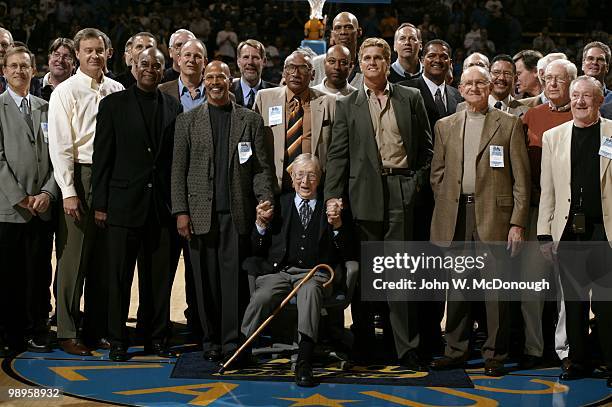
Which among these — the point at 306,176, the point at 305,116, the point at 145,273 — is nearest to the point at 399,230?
the point at 306,176

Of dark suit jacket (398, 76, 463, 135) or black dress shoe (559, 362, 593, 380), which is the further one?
dark suit jacket (398, 76, 463, 135)

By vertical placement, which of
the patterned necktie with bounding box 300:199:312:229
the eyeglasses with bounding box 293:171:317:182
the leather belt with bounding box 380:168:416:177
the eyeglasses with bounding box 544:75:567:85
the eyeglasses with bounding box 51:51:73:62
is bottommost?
the patterned necktie with bounding box 300:199:312:229

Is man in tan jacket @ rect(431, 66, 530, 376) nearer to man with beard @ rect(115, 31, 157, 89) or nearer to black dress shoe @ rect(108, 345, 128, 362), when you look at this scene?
black dress shoe @ rect(108, 345, 128, 362)

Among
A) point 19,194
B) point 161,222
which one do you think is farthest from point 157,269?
point 19,194

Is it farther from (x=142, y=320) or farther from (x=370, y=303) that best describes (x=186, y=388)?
(x=370, y=303)

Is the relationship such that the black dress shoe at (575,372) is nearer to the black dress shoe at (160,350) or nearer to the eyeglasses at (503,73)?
the eyeglasses at (503,73)

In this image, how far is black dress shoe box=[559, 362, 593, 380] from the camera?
5348 mm

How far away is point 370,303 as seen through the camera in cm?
574

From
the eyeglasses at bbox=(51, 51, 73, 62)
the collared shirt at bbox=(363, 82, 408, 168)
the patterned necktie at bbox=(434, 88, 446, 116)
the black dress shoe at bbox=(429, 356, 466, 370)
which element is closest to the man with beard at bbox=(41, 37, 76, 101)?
the eyeglasses at bbox=(51, 51, 73, 62)

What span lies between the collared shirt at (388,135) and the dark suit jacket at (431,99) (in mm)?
377

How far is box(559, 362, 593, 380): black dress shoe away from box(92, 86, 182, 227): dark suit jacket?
2395 millimetres

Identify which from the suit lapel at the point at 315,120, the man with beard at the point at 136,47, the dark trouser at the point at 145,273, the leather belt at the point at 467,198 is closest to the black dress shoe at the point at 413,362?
the leather belt at the point at 467,198

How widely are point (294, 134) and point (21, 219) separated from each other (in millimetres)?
1614

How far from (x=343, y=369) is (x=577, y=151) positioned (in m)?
1.71
